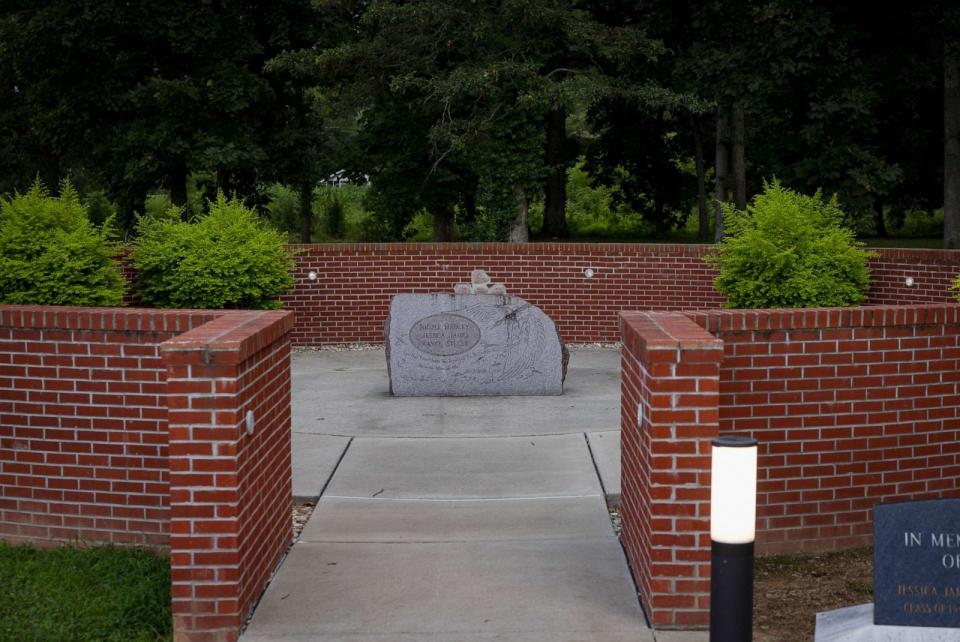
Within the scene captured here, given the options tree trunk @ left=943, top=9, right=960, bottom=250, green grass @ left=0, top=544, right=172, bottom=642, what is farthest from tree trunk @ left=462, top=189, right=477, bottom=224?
green grass @ left=0, top=544, right=172, bottom=642

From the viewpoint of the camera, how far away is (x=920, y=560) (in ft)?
14.7

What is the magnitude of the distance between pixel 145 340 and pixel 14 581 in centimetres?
143

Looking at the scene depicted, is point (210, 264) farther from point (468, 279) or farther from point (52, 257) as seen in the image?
point (468, 279)

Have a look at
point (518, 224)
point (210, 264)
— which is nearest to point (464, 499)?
point (210, 264)

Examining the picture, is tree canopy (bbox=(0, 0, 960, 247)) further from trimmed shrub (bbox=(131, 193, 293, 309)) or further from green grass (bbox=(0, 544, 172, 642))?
green grass (bbox=(0, 544, 172, 642))

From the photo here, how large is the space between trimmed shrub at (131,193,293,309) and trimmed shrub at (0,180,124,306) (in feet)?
4.63

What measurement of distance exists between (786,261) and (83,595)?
9.42 metres

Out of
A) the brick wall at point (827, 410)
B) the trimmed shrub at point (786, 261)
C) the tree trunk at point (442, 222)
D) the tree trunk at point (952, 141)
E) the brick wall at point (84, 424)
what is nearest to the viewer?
the brick wall at point (827, 410)

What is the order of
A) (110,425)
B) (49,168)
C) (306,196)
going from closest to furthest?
(110,425)
(306,196)
(49,168)

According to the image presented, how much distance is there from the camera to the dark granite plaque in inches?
175

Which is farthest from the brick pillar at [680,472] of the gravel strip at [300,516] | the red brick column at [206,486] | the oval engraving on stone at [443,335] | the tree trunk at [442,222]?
the tree trunk at [442,222]

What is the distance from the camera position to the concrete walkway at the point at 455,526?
5492 millimetres

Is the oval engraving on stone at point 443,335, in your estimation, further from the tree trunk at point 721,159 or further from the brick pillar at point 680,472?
the tree trunk at point 721,159

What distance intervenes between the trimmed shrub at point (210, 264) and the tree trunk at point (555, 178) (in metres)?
20.9
